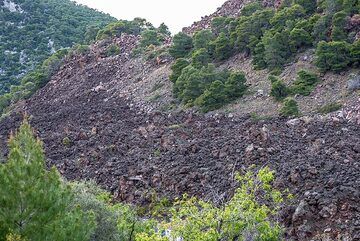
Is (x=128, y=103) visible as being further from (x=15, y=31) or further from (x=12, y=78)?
(x=15, y=31)

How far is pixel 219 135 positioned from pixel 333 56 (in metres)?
6.49

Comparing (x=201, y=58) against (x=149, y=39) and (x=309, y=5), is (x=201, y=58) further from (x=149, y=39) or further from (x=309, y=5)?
(x=149, y=39)

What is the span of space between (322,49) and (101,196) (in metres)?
14.0

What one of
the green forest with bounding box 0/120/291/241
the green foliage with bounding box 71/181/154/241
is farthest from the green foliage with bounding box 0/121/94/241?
the green foliage with bounding box 71/181/154/241

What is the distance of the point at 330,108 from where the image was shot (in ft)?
73.6

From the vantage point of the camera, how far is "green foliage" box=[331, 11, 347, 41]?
27.0 meters

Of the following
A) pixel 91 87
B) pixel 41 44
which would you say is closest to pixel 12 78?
pixel 41 44

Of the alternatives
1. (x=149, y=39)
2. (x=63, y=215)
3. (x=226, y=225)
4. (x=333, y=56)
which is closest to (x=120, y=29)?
(x=149, y=39)

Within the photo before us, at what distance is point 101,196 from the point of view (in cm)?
1692

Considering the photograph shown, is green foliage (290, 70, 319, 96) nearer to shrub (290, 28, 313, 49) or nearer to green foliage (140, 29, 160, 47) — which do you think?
shrub (290, 28, 313, 49)

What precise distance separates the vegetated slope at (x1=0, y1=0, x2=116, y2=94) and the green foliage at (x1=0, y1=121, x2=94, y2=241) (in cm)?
5561

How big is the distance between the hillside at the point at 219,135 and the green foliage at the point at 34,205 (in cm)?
317

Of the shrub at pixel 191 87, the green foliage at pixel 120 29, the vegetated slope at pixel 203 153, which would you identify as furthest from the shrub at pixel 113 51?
the shrub at pixel 191 87

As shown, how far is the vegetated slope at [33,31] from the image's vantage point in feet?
224
